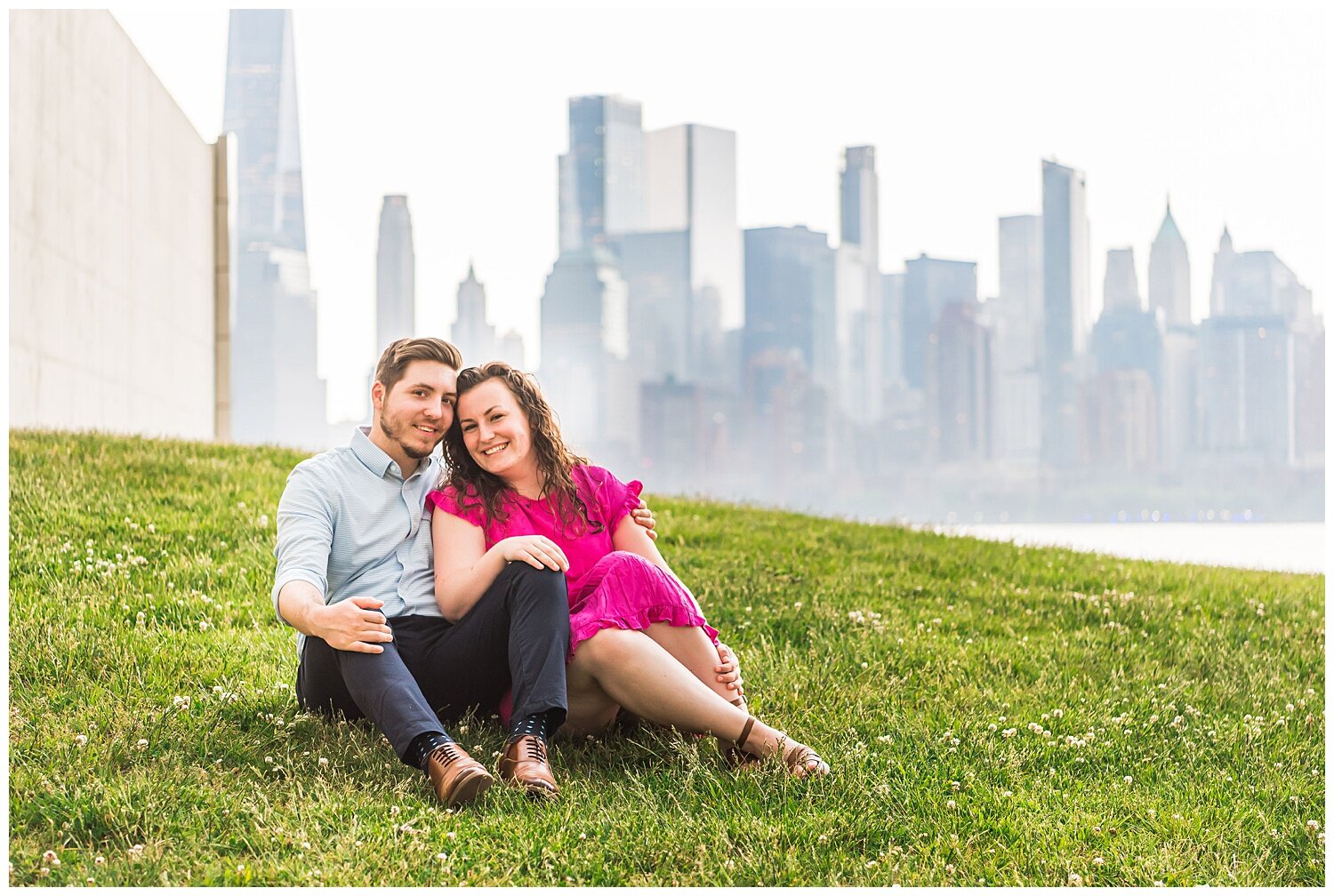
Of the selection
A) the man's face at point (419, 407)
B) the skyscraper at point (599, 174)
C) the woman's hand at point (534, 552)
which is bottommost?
the woman's hand at point (534, 552)

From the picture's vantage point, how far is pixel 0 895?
2.98 m

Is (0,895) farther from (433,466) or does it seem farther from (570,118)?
(570,118)

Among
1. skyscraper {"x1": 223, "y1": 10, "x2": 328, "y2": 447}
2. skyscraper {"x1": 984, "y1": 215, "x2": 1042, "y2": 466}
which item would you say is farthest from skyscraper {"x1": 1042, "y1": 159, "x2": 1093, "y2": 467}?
skyscraper {"x1": 223, "y1": 10, "x2": 328, "y2": 447}

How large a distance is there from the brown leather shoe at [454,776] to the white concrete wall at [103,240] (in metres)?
11.3

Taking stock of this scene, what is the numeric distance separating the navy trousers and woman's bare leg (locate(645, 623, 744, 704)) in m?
0.36

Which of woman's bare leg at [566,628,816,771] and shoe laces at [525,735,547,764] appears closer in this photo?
shoe laces at [525,735,547,764]

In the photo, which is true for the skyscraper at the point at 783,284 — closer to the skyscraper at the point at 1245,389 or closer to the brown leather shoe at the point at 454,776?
the skyscraper at the point at 1245,389

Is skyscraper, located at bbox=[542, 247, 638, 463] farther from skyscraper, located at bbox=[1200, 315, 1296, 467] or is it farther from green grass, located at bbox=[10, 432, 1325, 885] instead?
green grass, located at bbox=[10, 432, 1325, 885]

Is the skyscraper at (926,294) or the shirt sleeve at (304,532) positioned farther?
the skyscraper at (926,294)

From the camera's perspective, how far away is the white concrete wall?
14.6 m

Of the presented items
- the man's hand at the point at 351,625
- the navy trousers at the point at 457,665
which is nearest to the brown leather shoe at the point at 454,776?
the navy trousers at the point at 457,665

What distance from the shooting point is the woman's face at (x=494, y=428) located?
4211 mm

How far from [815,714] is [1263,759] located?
6.17 ft

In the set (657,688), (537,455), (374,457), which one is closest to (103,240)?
(374,457)
